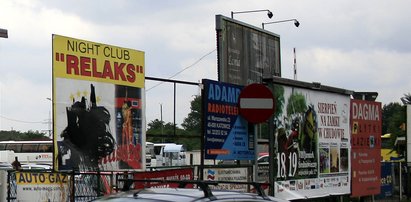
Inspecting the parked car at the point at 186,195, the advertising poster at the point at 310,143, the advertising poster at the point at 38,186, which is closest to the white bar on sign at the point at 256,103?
the advertising poster at the point at 310,143

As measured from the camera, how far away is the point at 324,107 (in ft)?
53.0

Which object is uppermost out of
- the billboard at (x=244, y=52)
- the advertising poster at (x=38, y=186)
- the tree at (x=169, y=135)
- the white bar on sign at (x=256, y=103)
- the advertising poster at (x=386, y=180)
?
the billboard at (x=244, y=52)

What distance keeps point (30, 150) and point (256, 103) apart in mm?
40830

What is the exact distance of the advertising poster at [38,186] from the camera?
11359 mm

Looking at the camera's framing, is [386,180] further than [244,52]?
Yes

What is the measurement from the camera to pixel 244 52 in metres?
17.7

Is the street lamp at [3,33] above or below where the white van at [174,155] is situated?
above

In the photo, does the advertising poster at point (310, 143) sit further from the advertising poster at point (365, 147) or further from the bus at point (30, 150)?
the bus at point (30, 150)

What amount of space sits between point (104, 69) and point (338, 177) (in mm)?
6647

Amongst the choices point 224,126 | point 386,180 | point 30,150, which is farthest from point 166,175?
point 30,150

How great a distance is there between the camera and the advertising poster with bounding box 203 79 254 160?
13.3 metres

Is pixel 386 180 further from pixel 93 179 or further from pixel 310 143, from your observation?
pixel 93 179

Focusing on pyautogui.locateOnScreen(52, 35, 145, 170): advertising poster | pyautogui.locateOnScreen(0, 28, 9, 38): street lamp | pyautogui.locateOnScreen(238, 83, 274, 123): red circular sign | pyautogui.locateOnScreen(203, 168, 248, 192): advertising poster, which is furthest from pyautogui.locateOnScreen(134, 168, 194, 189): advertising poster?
pyautogui.locateOnScreen(0, 28, 9, 38): street lamp

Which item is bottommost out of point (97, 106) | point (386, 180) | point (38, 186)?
point (386, 180)
